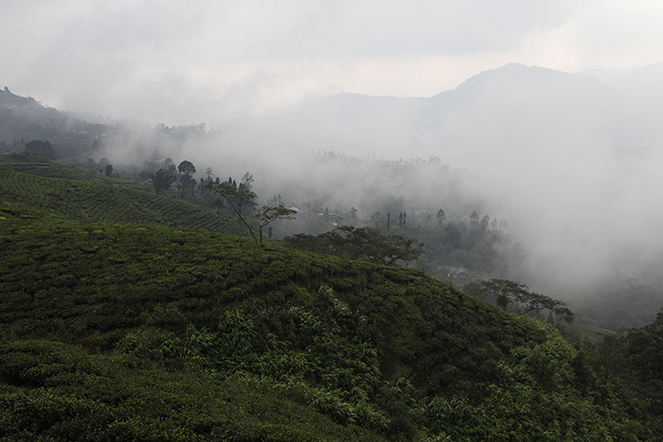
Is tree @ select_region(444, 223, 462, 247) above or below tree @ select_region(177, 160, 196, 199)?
below

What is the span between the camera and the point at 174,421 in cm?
580

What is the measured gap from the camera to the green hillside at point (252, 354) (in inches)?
246

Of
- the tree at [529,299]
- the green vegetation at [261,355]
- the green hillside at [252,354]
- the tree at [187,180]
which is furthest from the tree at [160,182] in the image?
the tree at [529,299]

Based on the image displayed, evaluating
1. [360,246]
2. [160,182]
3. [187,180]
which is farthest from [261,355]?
[187,180]

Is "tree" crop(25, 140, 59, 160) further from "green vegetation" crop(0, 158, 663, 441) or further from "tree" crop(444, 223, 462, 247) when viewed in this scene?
"tree" crop(444, 223, 462, 247)

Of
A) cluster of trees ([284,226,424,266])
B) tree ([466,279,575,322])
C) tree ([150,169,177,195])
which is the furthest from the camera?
tree ([150,169,177,195])

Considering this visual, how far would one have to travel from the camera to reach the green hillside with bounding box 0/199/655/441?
6.25m

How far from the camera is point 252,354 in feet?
35.3

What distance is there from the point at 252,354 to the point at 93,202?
51.3m

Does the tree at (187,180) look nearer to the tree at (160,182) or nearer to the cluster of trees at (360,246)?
the tree at (160,182)

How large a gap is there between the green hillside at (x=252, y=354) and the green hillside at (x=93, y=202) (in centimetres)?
2717

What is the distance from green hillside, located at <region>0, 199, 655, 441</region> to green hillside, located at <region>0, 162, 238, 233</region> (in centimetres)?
2717

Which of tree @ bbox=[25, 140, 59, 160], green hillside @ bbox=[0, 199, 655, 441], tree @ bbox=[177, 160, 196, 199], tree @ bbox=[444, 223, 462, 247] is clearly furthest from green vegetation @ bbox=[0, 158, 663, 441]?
tree @ bbox=[25, 140, 59, 160]

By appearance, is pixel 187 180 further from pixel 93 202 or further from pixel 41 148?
pixel 41 148
